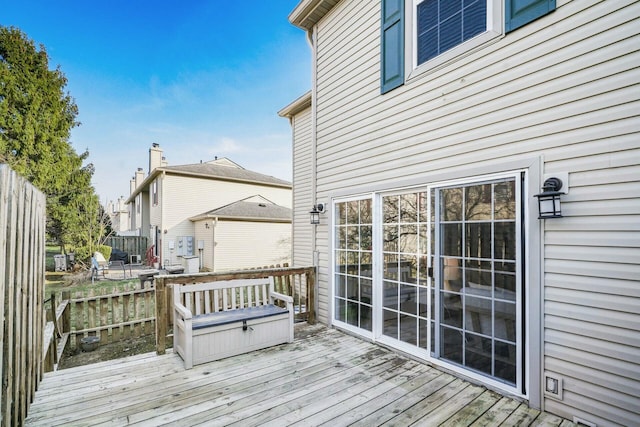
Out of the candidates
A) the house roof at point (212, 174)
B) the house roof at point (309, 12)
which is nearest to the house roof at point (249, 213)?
the house roof at point (212, 174)

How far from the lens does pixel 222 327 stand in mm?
3459

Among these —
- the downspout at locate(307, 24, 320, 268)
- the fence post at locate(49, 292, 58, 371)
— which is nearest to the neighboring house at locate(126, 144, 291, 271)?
the fence post at locate(49, 292, 58, 371)

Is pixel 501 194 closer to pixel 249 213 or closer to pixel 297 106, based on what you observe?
pixel 297 106

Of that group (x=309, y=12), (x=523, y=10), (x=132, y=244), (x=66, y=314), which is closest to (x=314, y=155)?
(x=309, y=12)

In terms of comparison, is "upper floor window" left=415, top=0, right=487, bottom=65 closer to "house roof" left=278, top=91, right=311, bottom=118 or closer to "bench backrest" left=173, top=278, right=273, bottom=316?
"bench backrest" left=173, top=278, right=273, bottom=316

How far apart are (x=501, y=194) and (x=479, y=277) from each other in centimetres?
81

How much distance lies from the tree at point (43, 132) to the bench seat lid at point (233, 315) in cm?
1177

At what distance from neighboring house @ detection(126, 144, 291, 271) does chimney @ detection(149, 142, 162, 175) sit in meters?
2.28

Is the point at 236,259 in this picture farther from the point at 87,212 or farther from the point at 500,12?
the point at 500,12

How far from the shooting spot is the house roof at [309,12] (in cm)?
484

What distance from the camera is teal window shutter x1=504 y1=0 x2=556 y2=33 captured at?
2496 millimetres

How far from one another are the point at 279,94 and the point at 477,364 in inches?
577

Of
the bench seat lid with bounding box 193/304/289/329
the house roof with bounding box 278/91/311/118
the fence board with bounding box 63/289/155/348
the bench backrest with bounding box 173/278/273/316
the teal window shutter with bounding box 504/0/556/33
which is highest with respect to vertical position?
the house roof with bounding box 278/91/311/118

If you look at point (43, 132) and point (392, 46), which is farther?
point (43, 132)
